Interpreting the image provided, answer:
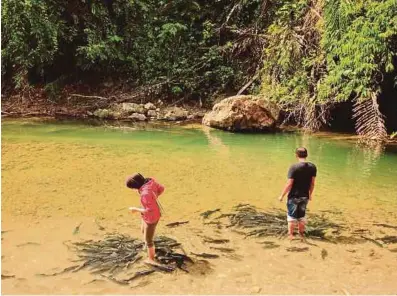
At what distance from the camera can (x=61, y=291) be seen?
4.25 metres

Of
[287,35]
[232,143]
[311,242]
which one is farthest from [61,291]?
[287,35]

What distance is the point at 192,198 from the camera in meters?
7.32

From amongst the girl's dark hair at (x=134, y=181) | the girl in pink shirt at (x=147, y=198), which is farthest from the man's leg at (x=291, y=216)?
the girl's dark hair at (x=134, y=181)

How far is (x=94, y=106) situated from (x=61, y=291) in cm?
1389

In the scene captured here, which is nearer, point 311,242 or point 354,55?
point 311,242

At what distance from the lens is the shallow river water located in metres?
4.56

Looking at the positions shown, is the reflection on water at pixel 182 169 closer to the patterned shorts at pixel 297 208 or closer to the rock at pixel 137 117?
the patterned shorts at pixel 297 208

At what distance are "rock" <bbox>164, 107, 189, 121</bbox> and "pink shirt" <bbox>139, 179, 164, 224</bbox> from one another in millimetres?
11853

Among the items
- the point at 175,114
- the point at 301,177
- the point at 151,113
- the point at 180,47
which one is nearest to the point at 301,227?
the point at 301,177

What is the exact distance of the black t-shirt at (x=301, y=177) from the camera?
5559 mm

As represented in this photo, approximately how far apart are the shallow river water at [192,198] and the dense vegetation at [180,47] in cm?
218

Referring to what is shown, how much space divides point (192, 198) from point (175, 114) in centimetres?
960

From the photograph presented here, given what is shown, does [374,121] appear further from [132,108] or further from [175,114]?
[132,108]

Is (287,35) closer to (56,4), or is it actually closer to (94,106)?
(94,106)
